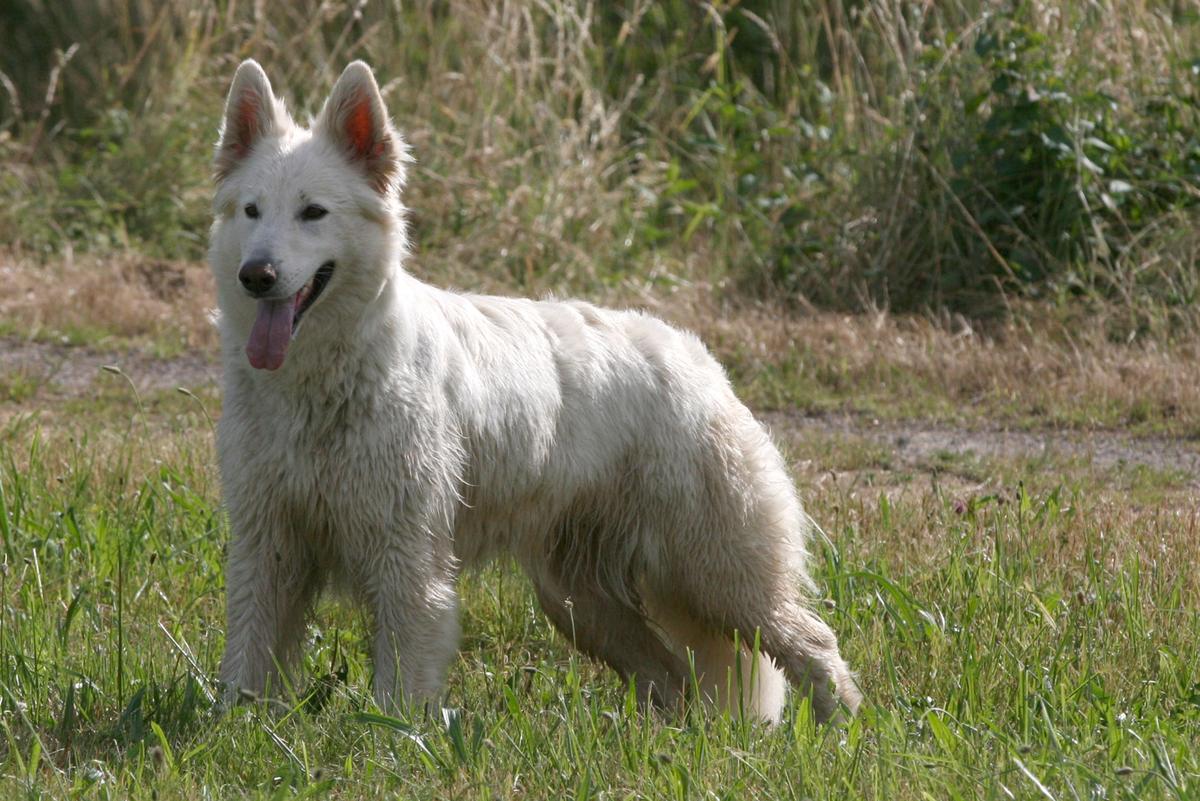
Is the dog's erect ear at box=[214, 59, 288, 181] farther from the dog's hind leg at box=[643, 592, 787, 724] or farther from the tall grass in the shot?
the tall grass

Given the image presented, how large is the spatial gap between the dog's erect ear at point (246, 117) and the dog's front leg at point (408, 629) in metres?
1.20

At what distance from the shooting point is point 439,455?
4320 mm

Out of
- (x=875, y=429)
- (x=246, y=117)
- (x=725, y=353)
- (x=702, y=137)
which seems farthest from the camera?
(x=702, y=137)

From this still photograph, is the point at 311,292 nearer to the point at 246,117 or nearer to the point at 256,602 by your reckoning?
the point at 246,117

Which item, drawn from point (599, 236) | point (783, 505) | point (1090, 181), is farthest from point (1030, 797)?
point (599, 236)

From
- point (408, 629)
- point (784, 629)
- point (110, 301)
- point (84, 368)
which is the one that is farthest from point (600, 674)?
point (110, 301)

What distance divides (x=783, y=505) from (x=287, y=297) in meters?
1.68

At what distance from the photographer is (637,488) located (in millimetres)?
4789

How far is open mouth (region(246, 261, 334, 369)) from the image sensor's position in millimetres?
4160

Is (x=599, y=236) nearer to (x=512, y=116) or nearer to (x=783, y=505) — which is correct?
(x=512, y=116)

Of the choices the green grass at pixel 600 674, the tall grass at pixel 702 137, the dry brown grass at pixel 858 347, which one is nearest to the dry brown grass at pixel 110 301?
the dry brown grass at pixel 858 347

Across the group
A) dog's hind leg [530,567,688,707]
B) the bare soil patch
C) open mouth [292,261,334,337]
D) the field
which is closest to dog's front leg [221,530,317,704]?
the field

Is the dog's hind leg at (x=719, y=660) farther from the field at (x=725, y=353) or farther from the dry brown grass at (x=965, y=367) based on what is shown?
the dry brown grass at (x=965, y=367)

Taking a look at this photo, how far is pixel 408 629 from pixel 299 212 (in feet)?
3.69
